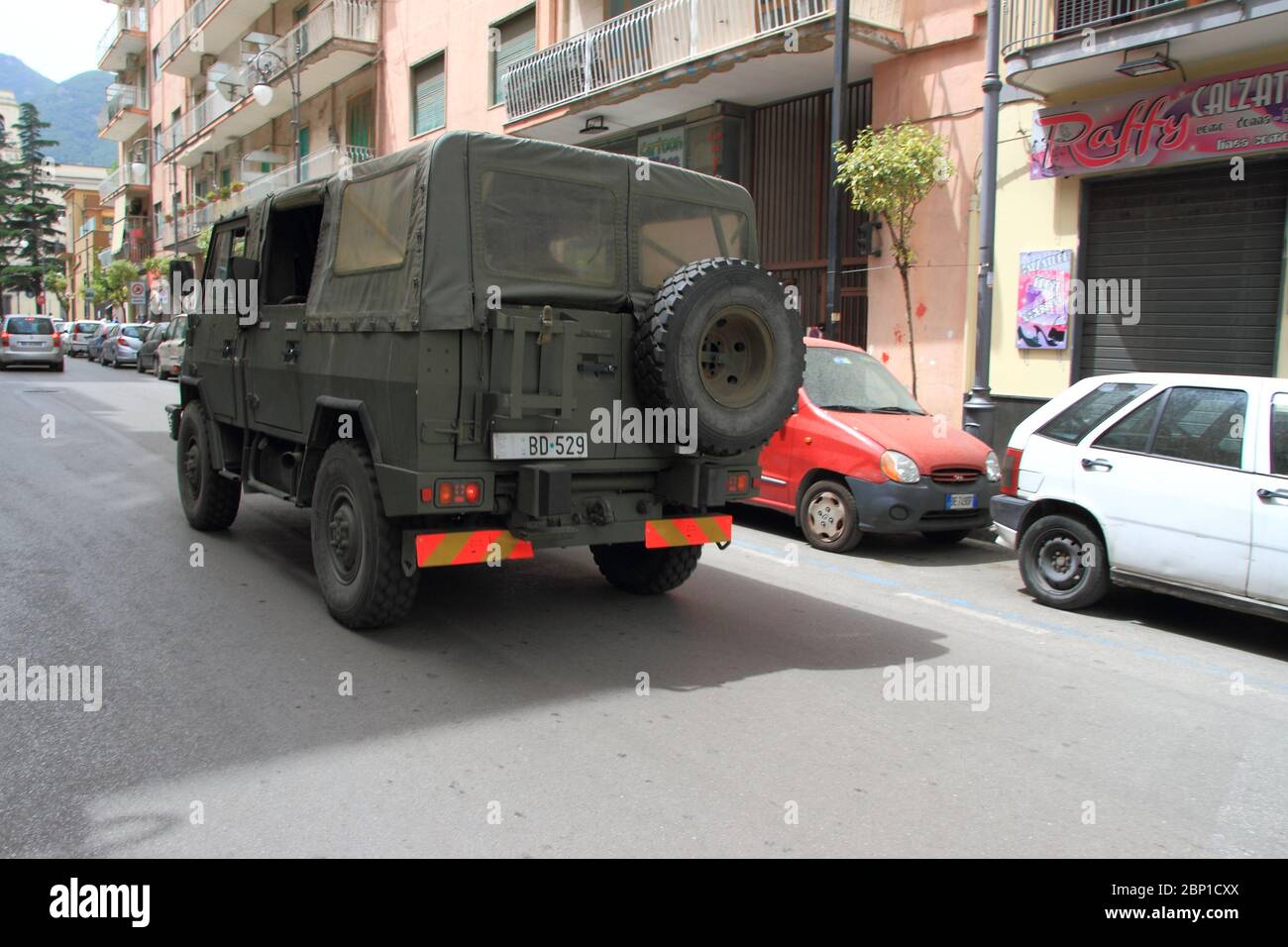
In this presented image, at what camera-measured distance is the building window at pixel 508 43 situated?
75.9 feet

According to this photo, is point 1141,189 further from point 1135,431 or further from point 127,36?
point 127,36

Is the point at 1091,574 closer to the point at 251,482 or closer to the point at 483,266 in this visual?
the point at 483,266

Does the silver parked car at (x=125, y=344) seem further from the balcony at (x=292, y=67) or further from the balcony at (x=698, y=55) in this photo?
the balcony at (x=698, y=55)

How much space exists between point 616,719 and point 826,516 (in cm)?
486

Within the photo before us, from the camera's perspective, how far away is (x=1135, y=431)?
7.07 meters

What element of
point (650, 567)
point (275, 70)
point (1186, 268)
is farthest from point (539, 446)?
point (275, 70)

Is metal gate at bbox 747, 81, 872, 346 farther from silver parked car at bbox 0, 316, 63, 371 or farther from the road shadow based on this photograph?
silver parked car at bbox 0, 316, 63, 371

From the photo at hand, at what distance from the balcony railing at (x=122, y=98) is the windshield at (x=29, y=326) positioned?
1190 inches

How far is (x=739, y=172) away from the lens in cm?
1816

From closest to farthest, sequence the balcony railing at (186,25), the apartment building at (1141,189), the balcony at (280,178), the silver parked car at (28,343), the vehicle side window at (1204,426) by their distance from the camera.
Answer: the vehicle side window at (1204,426) → the apartment building at (1141,189) → the balcony at (280,178) → the silver parked car at (28,343) → the balcony railing at (186,25)

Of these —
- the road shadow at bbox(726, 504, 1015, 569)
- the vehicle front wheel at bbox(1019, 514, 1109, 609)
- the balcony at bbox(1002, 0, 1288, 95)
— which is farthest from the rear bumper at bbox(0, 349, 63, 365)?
the vehicle front wheel at bbox(1019, 514, 1109, 609)

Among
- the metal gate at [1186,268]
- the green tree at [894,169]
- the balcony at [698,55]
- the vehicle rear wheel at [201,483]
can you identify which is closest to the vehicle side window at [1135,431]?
the metal gate at [1186,268]

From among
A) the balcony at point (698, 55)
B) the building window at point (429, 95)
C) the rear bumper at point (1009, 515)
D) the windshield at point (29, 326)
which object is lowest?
the rear bumper at point (1009, 515)
